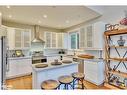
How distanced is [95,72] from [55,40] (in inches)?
130

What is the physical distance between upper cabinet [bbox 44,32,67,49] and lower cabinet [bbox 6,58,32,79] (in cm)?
164

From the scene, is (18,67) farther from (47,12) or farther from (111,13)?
(111,13)

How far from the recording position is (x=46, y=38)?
5.98 metres

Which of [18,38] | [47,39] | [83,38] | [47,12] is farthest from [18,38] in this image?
[83,38]

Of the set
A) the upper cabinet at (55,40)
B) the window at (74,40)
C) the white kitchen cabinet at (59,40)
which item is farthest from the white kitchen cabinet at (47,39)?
the window at (74,40)

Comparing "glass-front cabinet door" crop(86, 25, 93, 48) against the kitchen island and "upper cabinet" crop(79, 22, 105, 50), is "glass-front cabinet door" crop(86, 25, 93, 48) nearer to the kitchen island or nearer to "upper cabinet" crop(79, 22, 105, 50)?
"upper cabinet" crop(79, 22, 105, 50)

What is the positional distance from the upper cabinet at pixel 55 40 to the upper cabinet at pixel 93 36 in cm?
182

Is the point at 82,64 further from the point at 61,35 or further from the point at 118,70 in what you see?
the point at 61,35

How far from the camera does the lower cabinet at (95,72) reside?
3.63 meters

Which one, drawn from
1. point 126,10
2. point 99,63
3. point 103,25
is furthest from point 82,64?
point 126,10

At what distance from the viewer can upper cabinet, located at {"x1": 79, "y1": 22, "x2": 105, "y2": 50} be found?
3.82 m

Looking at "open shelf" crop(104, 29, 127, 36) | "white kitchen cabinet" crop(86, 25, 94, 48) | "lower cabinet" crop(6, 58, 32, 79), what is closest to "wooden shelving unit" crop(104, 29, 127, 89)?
"open shelf" crop(104, 29, 127, 36)

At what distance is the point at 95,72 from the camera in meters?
3.69

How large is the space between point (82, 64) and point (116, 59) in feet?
4.28
